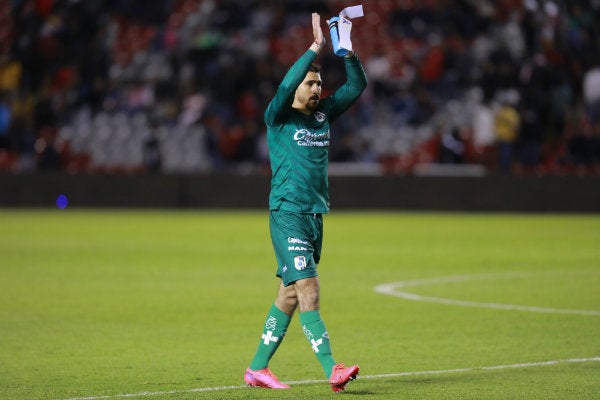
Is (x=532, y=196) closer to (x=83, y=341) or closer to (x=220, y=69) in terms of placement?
(x=220, y=69)

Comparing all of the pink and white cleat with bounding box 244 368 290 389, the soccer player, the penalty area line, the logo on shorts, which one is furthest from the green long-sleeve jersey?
the penalty area line

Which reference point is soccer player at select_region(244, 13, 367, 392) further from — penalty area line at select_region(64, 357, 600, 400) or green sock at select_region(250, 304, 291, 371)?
penalty area line at select_region(64, 357, 600, 400)

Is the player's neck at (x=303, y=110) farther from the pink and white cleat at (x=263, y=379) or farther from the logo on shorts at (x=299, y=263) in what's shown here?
the pink and white cleat at (x=263, y=379)

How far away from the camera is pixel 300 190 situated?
23.7 feet

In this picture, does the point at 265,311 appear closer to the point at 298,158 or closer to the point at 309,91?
the point at 298,158

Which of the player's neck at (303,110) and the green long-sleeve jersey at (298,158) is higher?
the player's neck at (303,110)

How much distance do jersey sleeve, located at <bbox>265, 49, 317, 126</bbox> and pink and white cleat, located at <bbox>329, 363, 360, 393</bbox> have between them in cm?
152

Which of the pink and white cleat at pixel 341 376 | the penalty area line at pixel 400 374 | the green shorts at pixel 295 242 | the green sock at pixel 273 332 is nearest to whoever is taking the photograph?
the pink and white cleat at pixel 341 376

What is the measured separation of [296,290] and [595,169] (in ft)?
65.5

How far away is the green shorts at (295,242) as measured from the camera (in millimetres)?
7098

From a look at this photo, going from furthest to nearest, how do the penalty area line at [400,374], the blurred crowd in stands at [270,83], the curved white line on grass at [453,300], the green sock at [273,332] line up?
the blurred crowd in stands at [270,83] → the curved white line on grass at [453,300] → the green sock at [273,332] → the penalty area line at [400,374]

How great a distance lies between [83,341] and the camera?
940cm

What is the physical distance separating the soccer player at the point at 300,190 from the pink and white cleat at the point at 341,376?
0.16 meters

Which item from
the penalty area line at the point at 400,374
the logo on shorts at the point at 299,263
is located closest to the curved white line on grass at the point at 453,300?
the penalty area line at the point at 400,374
